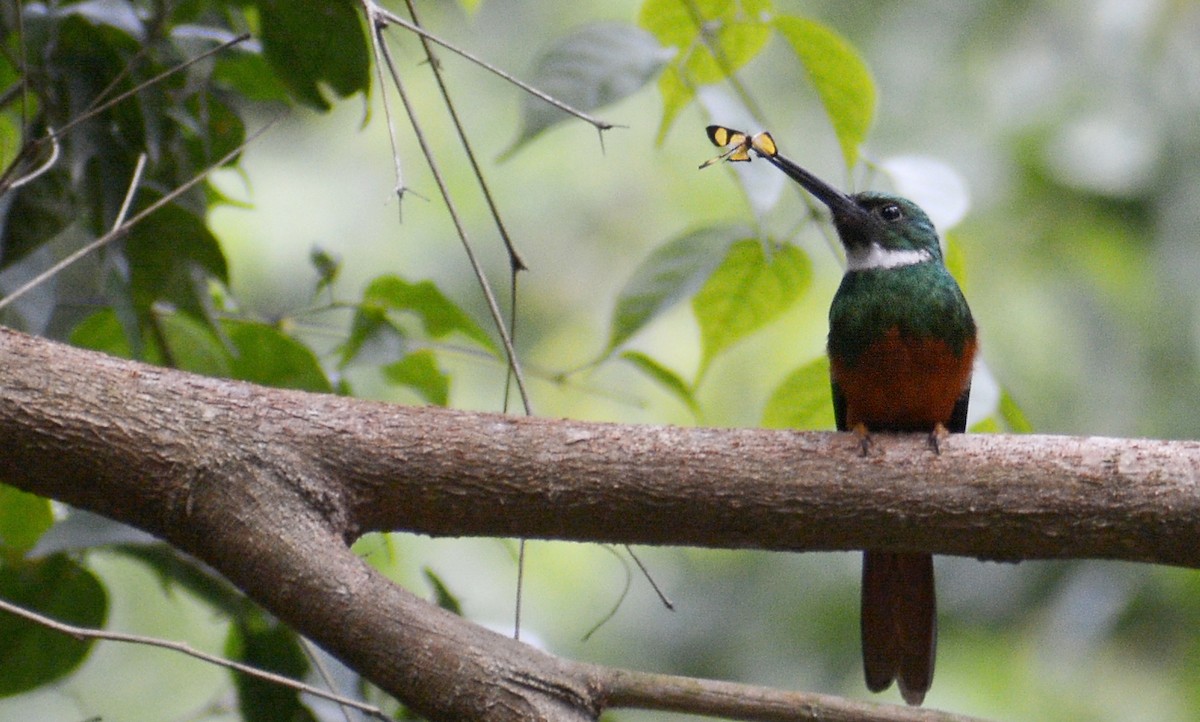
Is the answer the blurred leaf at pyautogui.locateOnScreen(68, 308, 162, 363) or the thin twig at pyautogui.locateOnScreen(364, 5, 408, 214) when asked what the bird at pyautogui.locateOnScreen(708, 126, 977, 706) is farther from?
the blurred leaf at pyautogui.locateOnScreen(68, 308, 162, 363)

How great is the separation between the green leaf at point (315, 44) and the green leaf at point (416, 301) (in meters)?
0.34

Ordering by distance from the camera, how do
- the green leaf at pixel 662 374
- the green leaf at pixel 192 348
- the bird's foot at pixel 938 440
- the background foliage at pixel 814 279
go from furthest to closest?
1. the background foliage at pixel 814 279
2. the green leaf at pixel 192 348
3. the green leaf at pixel 662 374
4. the bird's foot at pixel 938 440

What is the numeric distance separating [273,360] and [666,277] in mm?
721

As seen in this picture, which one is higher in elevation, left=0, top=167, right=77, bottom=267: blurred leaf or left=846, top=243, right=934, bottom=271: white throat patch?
left=846, top=243, right=934, bottom=271: white throat patch

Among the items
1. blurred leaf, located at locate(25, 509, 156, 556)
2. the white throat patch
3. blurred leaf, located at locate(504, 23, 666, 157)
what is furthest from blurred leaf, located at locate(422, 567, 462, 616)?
the white throat patch

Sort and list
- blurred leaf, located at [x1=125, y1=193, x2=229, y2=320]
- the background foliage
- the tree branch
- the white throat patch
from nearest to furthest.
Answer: the tree branch < blurred leaf, located at [x1=125, y1=193, x2=229, y2=320] < the white throat patch < the background foliage

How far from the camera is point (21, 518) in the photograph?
2066mm

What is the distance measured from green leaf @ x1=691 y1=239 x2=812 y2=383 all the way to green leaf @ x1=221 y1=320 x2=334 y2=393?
677 millimetres

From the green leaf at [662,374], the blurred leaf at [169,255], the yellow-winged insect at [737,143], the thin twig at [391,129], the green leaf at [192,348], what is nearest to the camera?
the thin twig at [391,129]

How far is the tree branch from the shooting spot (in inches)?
62.5

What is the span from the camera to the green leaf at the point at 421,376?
2.36 meters

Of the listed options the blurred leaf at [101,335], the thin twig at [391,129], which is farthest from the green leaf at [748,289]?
the blurred leaf at [101,335]

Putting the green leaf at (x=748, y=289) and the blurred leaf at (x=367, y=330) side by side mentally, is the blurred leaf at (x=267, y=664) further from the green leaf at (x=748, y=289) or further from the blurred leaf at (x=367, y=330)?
the green leaf at (x=748, y=289)

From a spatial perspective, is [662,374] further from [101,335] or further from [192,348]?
[101,335]
